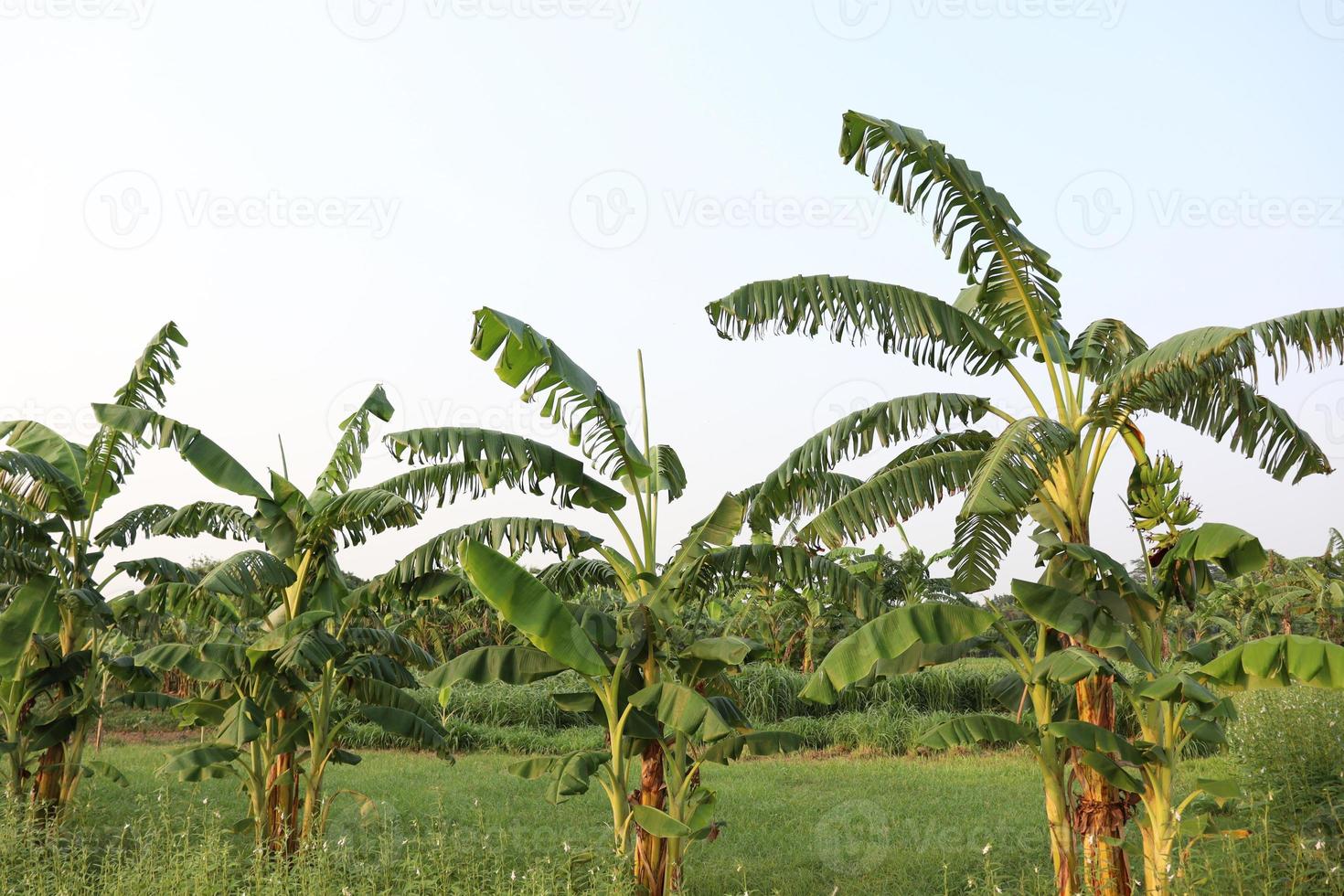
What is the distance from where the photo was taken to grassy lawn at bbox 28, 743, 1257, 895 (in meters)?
8.91

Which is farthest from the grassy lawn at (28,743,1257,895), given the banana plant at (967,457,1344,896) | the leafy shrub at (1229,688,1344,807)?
the leafy shrub at (1229,688,1344,807)

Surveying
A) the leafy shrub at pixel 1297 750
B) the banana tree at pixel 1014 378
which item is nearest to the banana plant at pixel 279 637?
the banana tree at pixel 1014 378

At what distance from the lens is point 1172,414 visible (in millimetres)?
7465

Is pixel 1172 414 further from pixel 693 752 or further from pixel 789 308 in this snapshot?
pixel 693 752

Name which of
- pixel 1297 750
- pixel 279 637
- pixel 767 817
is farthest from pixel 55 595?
pixel 1297 750

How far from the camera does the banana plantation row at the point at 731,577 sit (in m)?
6.52

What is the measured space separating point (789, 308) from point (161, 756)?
14572 millimetres

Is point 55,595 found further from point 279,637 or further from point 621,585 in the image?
point 621,585

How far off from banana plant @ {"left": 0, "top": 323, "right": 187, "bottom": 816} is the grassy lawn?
0.85 m

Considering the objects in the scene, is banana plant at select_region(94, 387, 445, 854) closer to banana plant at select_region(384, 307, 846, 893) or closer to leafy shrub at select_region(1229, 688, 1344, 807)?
banana plant at select_region(384, 307, 846, 893)

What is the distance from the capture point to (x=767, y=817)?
38.9ft

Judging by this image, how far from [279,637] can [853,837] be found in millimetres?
6216

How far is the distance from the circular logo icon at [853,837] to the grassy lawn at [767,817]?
0.9 inches

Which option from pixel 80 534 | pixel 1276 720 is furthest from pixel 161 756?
pixel 1276 720
